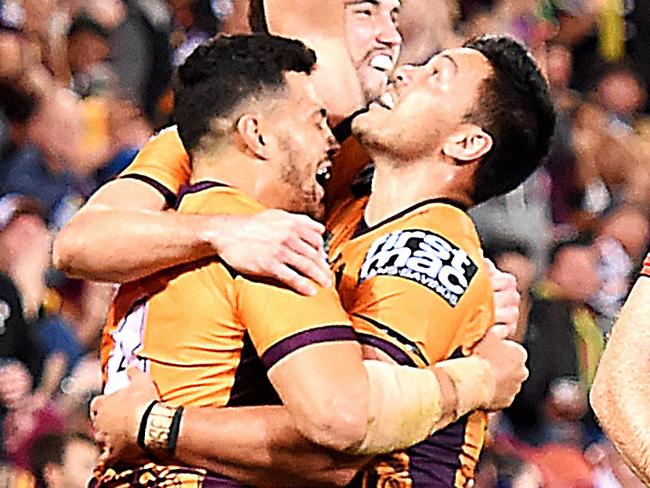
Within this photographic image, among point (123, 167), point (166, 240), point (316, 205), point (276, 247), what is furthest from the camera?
point (123, 167)

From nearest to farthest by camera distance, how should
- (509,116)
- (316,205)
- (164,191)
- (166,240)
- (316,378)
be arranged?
1. (316,378)
2. (166,240)
3. (316,205)
4. (164,191)
5. (509,116)

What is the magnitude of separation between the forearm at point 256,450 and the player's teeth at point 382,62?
833mm

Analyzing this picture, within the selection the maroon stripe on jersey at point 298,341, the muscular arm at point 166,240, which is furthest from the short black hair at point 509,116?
the maroon stripe on jersey at point 298,341

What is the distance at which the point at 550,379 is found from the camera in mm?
7457

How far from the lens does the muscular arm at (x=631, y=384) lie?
3299 millimetres

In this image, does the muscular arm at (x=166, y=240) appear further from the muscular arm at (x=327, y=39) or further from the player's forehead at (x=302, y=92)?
the muscular arm at (x=327, y=39)

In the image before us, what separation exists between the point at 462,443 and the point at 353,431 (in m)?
0.38

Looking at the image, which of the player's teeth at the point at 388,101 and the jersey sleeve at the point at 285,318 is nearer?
the jersey sleeve at the point at 285,318

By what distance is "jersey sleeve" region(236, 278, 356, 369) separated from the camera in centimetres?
332

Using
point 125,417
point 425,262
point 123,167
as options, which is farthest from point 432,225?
point 123,167

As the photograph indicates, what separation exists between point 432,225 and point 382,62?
0.45m

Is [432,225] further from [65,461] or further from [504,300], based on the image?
[65,461]

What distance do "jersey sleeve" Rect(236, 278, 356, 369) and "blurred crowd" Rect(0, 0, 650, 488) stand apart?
1.86 m

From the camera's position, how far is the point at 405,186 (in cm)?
375
